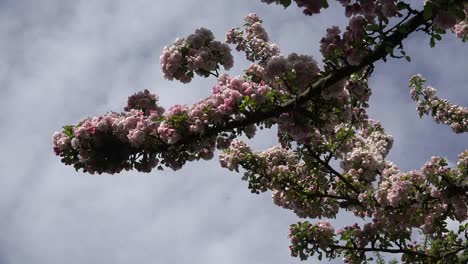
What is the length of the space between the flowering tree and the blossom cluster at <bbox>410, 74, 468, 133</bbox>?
264 centimetres

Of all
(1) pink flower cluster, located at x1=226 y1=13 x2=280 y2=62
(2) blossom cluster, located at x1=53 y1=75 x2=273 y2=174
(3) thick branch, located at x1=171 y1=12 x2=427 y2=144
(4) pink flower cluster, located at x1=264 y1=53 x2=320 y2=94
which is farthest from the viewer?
(1) pink flower cluster, located at x1=226 y1=13 x2=280 y2=62

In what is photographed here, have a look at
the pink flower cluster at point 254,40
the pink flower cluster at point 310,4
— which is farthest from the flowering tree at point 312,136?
the pink flower cluster at point 254,40

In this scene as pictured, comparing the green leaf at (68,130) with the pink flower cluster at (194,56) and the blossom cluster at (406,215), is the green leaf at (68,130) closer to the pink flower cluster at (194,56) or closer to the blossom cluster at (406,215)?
the pink flower cluster at (194,56)

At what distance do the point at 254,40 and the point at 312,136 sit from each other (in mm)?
4743

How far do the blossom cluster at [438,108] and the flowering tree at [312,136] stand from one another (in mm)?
2641

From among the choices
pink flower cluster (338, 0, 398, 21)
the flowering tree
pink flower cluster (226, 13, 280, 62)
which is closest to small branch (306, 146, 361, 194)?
the flowering tree

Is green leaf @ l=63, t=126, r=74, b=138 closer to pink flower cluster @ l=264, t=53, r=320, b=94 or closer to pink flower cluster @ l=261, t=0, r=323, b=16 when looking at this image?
pink flower cluster @ l=264, t=53, r=320, b=94

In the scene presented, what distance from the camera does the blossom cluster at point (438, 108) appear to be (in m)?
12.1

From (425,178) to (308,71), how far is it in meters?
2.96

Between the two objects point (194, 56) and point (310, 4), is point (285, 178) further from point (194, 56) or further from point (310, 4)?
point (310, 4)

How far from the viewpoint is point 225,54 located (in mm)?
7605

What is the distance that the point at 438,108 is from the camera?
1256 cm

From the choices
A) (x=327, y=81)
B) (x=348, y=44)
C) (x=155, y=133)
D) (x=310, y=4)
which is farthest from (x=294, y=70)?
(x=155, y=133)

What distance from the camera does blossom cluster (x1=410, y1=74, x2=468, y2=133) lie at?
1209 cm
